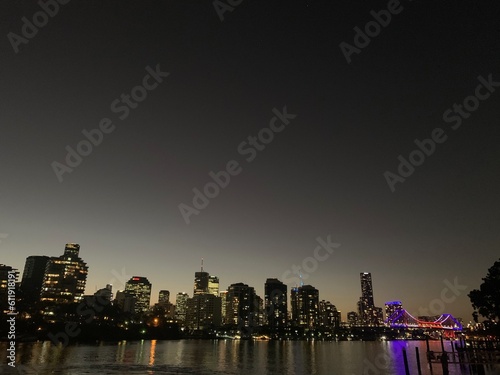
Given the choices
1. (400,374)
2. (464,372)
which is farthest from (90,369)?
(464,372)

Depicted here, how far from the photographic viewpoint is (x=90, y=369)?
63.0 meters

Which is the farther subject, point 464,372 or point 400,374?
point 400,374

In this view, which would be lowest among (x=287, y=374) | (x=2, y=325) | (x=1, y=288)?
(x=287, y=374)

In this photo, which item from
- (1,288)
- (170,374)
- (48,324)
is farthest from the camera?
(1,288)

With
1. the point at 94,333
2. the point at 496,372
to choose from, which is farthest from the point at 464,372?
the point at 94,333

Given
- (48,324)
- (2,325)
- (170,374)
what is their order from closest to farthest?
(170,374), (2,325), (48,324)

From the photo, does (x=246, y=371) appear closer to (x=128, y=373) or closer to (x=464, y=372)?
(x=128, y=373)

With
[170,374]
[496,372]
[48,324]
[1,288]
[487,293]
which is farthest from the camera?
[1,288]

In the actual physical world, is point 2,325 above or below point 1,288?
below

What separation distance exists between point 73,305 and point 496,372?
187 m

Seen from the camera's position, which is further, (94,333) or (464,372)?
(94,333)

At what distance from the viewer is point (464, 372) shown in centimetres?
6400

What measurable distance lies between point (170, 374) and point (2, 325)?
9402 cm

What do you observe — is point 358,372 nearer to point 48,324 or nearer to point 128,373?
point 128,373
